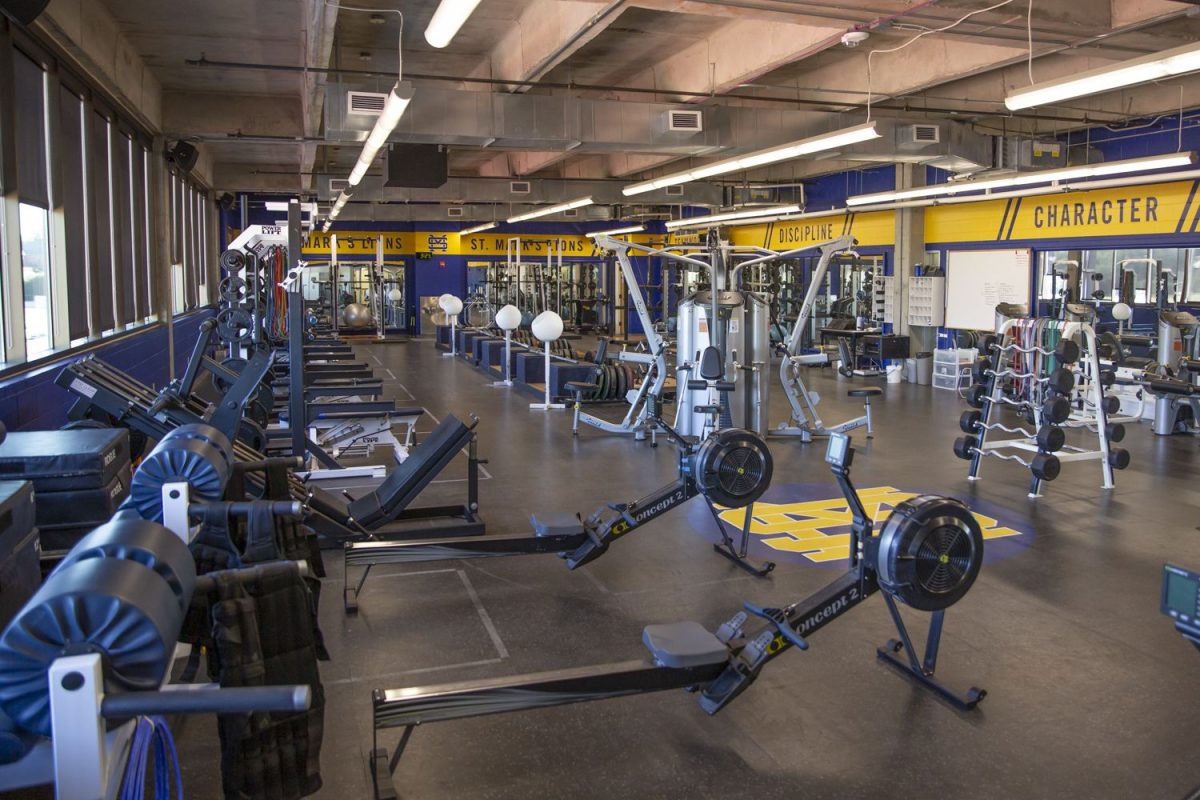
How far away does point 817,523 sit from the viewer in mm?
5863

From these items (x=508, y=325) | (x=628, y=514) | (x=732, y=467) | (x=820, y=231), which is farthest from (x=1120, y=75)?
(x=820, y=231)

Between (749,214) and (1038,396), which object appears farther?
(749,214)

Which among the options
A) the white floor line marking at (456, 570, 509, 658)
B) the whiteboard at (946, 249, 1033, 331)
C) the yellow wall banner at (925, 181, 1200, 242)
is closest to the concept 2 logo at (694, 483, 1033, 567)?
the white floor line marking at (456, 570, 509, 658)

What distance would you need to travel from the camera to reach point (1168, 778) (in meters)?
2.85

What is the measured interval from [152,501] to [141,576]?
1.01 meters

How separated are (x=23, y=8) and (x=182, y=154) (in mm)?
7927

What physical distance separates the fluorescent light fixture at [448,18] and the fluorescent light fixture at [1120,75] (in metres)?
3.47

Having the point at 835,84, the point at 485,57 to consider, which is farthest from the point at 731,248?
the point at 485,57

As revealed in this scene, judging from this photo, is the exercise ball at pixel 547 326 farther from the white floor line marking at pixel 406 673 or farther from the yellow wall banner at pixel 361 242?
the yellow wall banner at pixel 361 242

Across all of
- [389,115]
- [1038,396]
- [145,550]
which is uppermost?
[389,115]

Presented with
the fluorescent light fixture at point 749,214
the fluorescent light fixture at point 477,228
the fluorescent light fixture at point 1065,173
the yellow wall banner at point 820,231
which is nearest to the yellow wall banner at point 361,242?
the fluorescent light fixture at point 477,228

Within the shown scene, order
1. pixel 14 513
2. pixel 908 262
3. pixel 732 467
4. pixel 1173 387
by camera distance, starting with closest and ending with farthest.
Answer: pixel 14 513 → pixel 732 467 → pixel 1173 387 → pixel 908 262

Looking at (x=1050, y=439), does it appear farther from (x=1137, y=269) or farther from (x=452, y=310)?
(x=452, y=310)

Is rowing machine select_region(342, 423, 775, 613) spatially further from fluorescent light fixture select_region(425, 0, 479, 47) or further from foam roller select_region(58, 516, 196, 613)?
foam roller select_region(58, 516, 196, 613)
